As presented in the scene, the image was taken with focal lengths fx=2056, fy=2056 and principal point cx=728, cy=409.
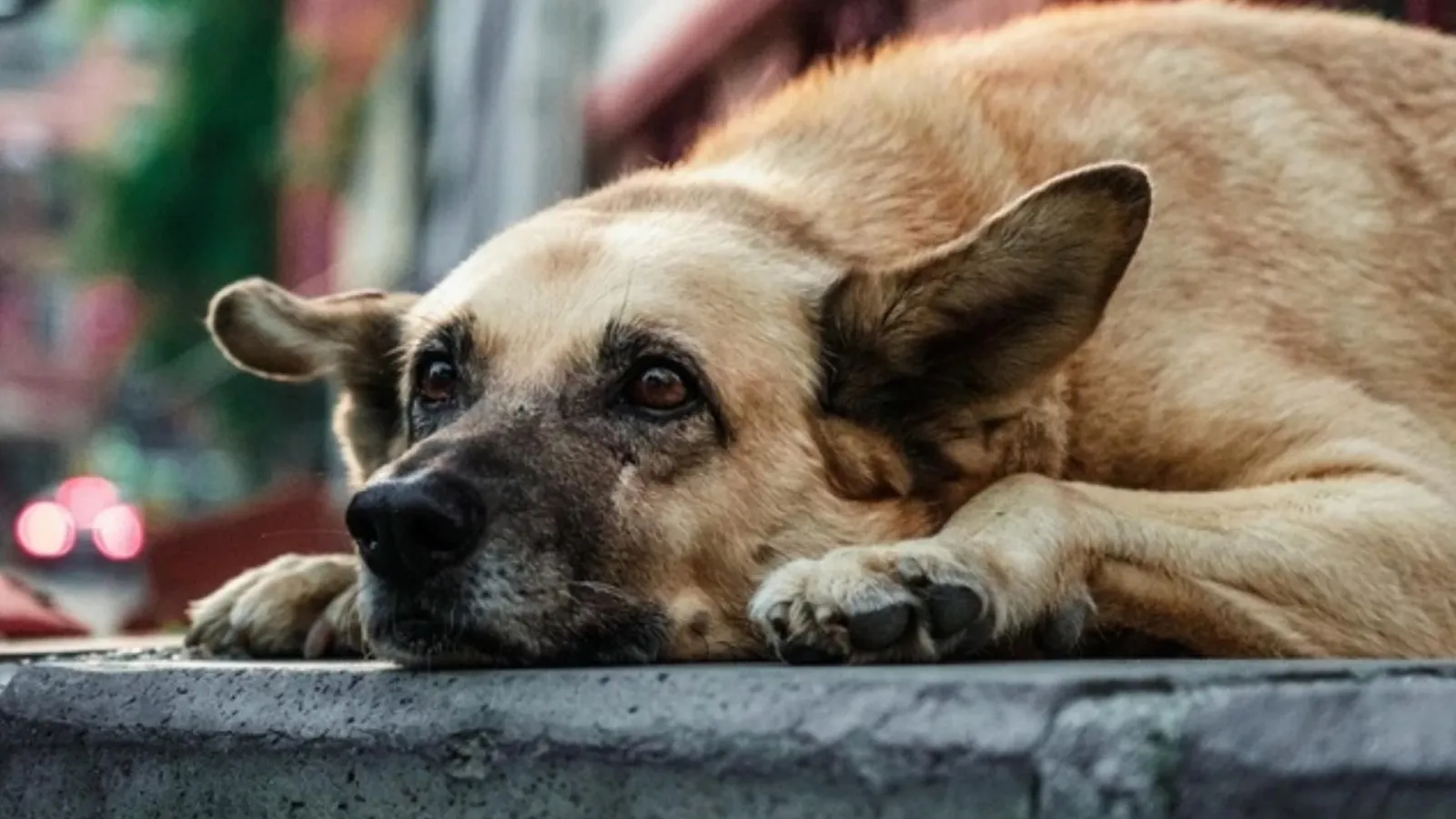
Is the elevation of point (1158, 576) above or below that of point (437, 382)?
below

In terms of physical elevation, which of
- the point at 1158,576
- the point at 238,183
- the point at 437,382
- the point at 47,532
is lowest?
the point at 47,532

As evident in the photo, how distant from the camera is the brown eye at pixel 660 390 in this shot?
3130 mm

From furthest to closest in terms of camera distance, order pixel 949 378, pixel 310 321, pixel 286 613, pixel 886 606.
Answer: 1. pixel 310 321
2. pixel 286 613
3. pixel 949 378
4. pixel 886 606

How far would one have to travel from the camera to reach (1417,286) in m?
3.68

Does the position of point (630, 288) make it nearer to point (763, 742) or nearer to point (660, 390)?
point (660, 390)

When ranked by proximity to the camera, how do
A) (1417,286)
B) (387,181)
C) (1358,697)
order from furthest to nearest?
(387,181) → (1417,286) → (1358,697)

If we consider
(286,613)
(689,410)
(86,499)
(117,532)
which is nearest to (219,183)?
(86,499)

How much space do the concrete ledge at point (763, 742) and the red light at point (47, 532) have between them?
14.3 metres

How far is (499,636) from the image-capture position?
276 cm

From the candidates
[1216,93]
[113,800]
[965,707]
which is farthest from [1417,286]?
[113,800]

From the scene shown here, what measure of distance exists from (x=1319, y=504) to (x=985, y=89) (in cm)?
112

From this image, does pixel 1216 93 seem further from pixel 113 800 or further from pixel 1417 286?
pixel 113 800

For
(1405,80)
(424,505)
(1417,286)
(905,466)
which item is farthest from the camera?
(1405,80)

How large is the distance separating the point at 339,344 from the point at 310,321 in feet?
0.22
